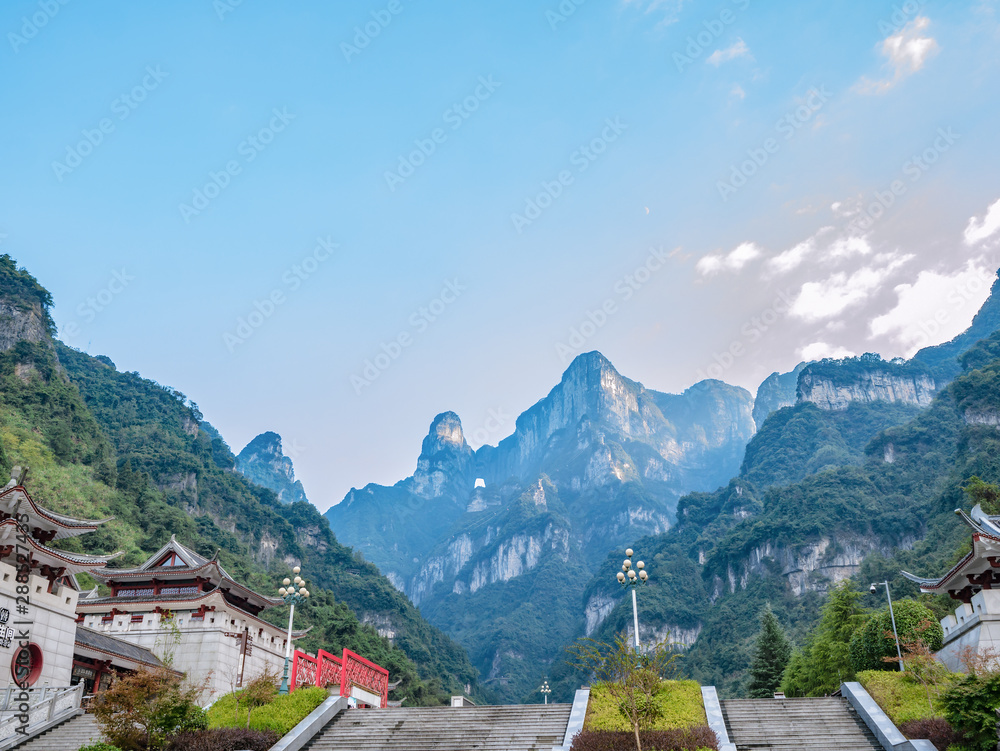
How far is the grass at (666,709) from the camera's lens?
719 inches

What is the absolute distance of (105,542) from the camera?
189ft

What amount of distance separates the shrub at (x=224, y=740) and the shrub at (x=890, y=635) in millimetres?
17804

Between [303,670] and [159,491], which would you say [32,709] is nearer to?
[303,670]

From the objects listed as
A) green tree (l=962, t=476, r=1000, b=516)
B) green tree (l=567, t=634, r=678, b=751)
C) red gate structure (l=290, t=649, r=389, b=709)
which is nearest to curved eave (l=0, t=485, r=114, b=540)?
red gate structure (l=290, t=649, r=389, b=709)

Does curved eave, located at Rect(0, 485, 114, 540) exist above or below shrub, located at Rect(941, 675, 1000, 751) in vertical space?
above

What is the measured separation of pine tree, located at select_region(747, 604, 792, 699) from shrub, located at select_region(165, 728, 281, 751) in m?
36.8

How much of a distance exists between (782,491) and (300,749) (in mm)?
103094

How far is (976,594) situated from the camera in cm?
2089

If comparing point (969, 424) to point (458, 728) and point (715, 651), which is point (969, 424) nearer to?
point (715, 651)

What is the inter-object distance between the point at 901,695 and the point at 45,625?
2412cm

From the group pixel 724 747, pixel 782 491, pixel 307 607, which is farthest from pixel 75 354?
pixel 724 747

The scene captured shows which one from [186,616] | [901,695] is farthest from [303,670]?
[901,695]

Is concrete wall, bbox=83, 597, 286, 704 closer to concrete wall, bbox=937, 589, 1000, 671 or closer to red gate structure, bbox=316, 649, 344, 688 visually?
red gate structure, bbox=316, 649, 344, 688

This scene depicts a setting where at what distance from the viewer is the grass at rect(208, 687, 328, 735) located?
64.4ft
